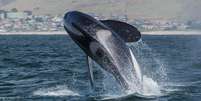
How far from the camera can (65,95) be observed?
34.6 meters

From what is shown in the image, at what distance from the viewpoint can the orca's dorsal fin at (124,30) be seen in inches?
1296

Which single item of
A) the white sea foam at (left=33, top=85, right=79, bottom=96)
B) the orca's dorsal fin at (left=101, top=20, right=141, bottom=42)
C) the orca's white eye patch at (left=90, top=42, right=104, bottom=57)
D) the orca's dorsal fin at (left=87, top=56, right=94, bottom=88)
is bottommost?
the white sea foam at (left=33, top=85, right=79, bottom=96)

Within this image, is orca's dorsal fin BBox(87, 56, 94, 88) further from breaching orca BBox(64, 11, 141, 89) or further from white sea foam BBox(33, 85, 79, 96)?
white sea foam BBox(33, 85, 79, 96)

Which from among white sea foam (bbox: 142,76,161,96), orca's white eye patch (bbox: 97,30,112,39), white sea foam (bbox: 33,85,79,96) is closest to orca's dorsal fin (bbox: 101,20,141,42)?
orca's white eye patch (bbox: 97,30,112,39)

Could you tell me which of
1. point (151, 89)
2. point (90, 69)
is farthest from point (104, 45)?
point (151, 89)

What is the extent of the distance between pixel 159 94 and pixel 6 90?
8.72 metres

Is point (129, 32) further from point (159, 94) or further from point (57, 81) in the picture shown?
point (57, 81)

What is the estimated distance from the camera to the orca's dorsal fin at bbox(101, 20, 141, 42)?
108ft

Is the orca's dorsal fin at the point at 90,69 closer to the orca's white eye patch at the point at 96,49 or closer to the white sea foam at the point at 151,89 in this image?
the orca's white eye patch at the point at 96,49

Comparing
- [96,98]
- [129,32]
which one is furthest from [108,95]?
[129,32]

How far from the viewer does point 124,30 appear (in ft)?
109

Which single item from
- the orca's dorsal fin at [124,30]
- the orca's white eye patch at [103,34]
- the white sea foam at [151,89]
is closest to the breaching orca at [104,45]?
the orca's white eye patch at [103,34]

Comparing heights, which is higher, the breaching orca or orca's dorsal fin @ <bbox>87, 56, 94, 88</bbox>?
the breaching orca

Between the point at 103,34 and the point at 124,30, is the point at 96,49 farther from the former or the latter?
the point at 124,30
